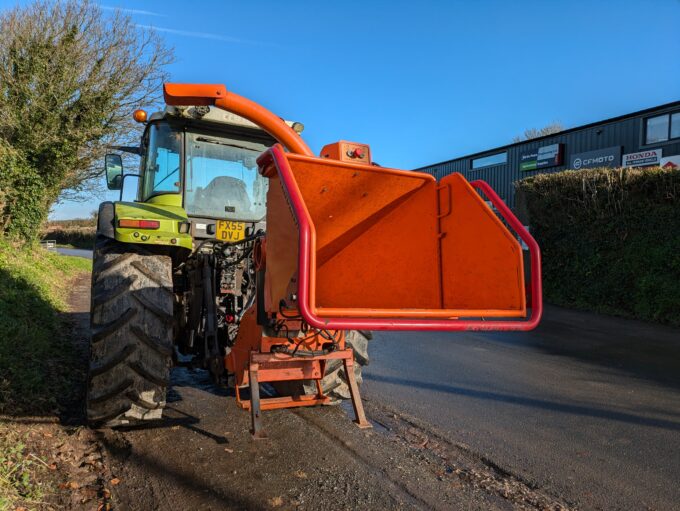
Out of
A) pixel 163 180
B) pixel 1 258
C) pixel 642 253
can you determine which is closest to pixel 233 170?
pixel 163 180

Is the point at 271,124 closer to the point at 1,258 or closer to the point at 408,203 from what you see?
the point at 408,203

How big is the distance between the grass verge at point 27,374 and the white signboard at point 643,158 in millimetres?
16651

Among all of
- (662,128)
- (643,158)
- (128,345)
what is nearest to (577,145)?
(643,158)

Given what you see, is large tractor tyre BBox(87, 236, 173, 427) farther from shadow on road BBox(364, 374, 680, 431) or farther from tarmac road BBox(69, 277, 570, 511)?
shadow on road BBox(364, 374, 680, 431)

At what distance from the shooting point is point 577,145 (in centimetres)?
1883

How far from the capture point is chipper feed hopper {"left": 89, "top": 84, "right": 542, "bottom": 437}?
285 centimetres

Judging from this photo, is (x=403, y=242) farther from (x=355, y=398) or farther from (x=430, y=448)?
(x=430, y=448)

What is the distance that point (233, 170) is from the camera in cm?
485

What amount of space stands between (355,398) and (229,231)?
2065 millimetres

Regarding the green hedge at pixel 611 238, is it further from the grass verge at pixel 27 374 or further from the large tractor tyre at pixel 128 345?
the grass verge at pixel 27 374

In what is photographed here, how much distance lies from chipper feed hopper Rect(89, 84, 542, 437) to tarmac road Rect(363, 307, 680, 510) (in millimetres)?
1126

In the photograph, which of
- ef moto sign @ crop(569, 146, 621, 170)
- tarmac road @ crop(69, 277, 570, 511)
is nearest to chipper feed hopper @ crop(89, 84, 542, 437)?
tarmac road @ crop(69, 277, 570, 511)

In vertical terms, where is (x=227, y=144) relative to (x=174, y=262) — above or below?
above

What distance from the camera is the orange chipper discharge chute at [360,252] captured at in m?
2.84
